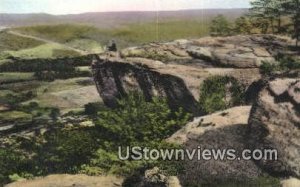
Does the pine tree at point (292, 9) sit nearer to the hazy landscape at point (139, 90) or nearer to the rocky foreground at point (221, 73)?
the hazy landscape at point (139, 90)

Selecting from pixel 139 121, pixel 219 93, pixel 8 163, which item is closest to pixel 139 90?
pixel 139 121

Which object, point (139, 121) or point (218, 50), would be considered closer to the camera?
point (139, 121)

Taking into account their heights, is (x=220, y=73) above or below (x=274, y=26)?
below

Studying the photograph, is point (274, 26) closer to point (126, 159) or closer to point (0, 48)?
point (126, 159)

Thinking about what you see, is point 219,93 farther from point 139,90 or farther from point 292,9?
point 292,9

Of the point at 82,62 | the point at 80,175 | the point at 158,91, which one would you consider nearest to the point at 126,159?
the point at 80,175

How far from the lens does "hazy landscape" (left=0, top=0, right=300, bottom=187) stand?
16312mm

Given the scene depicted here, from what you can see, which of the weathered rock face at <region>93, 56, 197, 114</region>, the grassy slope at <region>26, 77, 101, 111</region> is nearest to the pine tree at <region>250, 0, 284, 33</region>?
the weathered rock face at <region>93, 56, 197, 114</region>

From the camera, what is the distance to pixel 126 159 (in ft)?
55.1

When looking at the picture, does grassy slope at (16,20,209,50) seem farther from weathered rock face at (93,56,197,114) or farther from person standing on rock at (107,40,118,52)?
weathered rock face at (93,56,197,114)

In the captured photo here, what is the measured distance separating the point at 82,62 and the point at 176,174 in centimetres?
535

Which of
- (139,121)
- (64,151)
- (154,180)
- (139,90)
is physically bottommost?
(154,180)

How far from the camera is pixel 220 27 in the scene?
750 inches

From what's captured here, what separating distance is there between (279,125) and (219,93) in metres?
2.73
